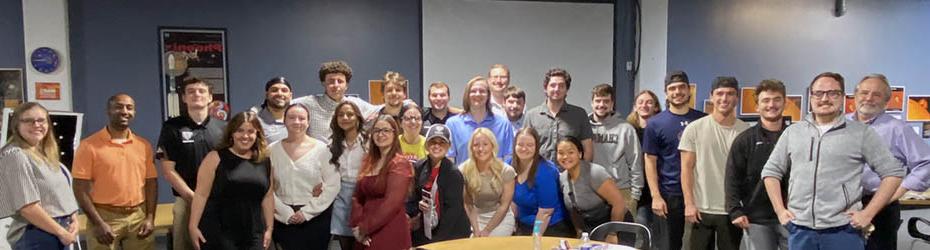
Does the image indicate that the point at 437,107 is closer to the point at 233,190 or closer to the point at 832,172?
the point at 233,190

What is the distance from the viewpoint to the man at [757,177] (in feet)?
10.5

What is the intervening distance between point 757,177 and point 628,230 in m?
0.76

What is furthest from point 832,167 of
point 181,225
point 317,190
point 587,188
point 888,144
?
point 181,225

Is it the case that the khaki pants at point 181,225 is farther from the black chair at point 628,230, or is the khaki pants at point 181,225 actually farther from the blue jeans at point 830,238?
the blue jeans at point 830,238

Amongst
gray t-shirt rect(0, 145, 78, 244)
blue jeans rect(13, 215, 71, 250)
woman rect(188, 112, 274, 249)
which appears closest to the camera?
gray t-shirt rect(0, 145, 78, 244)

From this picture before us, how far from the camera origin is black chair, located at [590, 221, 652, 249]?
310cm

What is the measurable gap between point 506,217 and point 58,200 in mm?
2302

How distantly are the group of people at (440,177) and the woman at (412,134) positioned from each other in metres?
0.01

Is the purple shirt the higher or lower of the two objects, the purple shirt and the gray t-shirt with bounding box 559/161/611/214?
the higher

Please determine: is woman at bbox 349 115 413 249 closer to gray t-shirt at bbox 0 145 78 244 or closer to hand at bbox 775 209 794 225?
gray t-shirt at bbox 0 145 78 244

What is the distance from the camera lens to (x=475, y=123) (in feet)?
12.8

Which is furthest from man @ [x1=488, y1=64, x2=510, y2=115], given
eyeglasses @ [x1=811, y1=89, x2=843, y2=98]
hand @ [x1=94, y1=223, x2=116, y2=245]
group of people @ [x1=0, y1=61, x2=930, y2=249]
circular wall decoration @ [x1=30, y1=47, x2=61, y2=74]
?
circular wall decoration @ [x1=30, y1=47, x2=61, y2=74]

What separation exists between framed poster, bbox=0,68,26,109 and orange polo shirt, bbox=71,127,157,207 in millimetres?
2142

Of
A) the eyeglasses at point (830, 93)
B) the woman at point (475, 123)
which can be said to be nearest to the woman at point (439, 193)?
the woman at point (475, 123)
